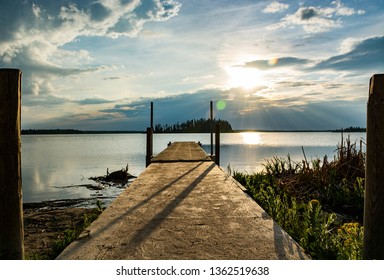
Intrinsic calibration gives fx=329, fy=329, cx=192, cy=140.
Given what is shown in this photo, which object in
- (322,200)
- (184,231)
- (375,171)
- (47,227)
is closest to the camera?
(375,171)

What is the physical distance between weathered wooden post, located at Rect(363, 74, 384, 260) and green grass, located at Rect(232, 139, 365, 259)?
1.70ft

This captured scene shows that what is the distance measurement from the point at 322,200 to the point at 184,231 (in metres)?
5.77

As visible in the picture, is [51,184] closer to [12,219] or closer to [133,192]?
[133,192]

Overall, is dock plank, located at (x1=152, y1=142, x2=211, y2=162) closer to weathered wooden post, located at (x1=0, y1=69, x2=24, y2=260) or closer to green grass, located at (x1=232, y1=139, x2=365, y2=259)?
green grass, located at (x1=232, y1=139, x2=365, y2=259)

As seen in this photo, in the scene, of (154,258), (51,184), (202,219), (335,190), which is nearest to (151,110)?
(51,184)

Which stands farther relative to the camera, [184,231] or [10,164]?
[184,231]

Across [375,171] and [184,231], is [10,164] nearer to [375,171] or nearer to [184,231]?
[184,231]

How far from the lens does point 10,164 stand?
3.06 metres

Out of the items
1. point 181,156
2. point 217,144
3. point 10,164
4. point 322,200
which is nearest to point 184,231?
point 10,164

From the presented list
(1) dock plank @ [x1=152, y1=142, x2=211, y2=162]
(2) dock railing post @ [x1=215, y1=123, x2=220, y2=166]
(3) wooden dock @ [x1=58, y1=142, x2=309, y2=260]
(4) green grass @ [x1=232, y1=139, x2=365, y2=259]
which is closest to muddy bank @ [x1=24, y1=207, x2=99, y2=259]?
(1) dock plank @ [x1=152, y1=142, x2=211, y2=162]

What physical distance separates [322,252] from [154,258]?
191cm

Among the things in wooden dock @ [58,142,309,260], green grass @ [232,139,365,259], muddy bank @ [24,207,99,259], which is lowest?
muddy bank @ [24,207,99,259]

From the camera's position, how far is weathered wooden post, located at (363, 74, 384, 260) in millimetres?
2961

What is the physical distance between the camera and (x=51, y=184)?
24.5 meters
